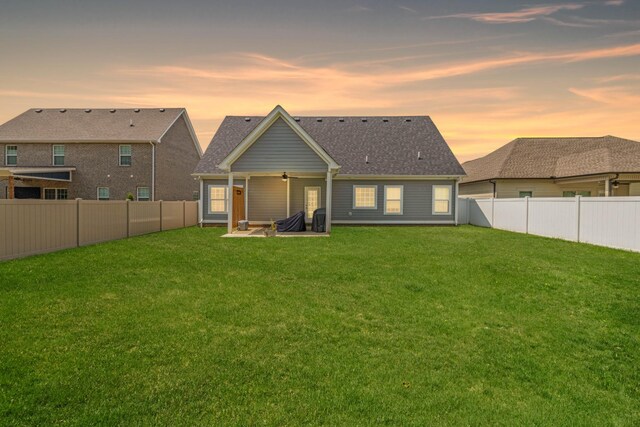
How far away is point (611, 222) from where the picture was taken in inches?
493

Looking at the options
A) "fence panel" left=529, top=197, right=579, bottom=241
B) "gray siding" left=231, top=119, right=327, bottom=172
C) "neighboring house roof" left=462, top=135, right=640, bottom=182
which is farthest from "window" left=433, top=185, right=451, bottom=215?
"gray siding" left=231, top=119, right=327, bottom=172

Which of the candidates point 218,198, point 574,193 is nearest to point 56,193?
point 218,198

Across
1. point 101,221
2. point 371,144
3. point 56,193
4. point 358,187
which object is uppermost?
point 371,144

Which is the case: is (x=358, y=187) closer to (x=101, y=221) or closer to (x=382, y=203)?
(x=382, y=203)

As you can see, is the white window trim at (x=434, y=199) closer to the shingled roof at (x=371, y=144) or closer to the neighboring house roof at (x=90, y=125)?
the shingled roof at (x=371, y=144)

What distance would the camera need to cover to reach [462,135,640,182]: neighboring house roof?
72.3 ft

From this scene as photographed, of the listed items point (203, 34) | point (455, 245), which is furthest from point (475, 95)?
point (203, 34)

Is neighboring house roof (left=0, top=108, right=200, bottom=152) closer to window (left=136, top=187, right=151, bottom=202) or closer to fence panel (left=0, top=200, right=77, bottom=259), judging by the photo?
window (left=136, top=187, right=151, bottom=202)

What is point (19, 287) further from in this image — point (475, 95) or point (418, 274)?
point (475, 95)

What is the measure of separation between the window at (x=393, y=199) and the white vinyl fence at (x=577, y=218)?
17.3 feet

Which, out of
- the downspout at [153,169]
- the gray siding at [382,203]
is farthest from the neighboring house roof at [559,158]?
the downspout at [153,169]

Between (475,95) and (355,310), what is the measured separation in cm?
1584

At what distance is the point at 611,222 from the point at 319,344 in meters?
12.5

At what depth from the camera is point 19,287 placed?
715 centimetres
